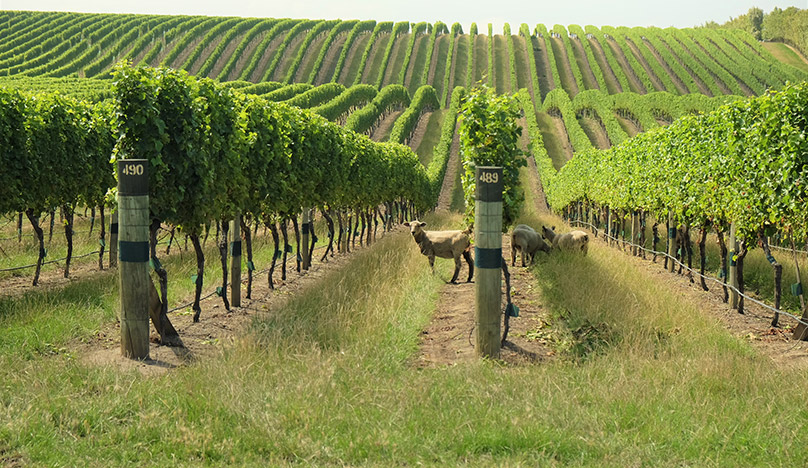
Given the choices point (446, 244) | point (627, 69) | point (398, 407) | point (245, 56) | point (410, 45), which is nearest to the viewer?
point (398, 407)

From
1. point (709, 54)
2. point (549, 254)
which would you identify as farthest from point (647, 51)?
point (549, 254)

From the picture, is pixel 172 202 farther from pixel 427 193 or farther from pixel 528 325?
pixel 427 193

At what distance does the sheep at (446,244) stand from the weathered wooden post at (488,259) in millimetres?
6725

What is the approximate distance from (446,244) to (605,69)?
114m

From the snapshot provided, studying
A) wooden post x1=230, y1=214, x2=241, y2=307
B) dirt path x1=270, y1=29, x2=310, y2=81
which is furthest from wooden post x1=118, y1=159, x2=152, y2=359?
dirt path x1=270, y1=29, x2=310, y2=81

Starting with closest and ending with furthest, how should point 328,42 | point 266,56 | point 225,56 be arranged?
point 225,56
point 266,56
point 328,42

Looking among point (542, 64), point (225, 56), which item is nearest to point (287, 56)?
point (225, 56)

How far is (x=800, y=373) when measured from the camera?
685 cm

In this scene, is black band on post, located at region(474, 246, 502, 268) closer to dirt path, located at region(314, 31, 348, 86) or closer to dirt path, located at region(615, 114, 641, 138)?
dirt path, located at region(615, 114, 641, 138)

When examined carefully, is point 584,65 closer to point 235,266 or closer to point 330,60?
point 330,60

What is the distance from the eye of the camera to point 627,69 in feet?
392

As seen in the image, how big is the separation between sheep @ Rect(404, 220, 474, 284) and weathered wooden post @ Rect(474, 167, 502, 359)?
265 inches

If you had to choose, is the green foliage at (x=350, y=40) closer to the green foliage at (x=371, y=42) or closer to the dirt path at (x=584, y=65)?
the green foliage at (x=371, y=42)

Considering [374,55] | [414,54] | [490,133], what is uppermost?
[414,54]
